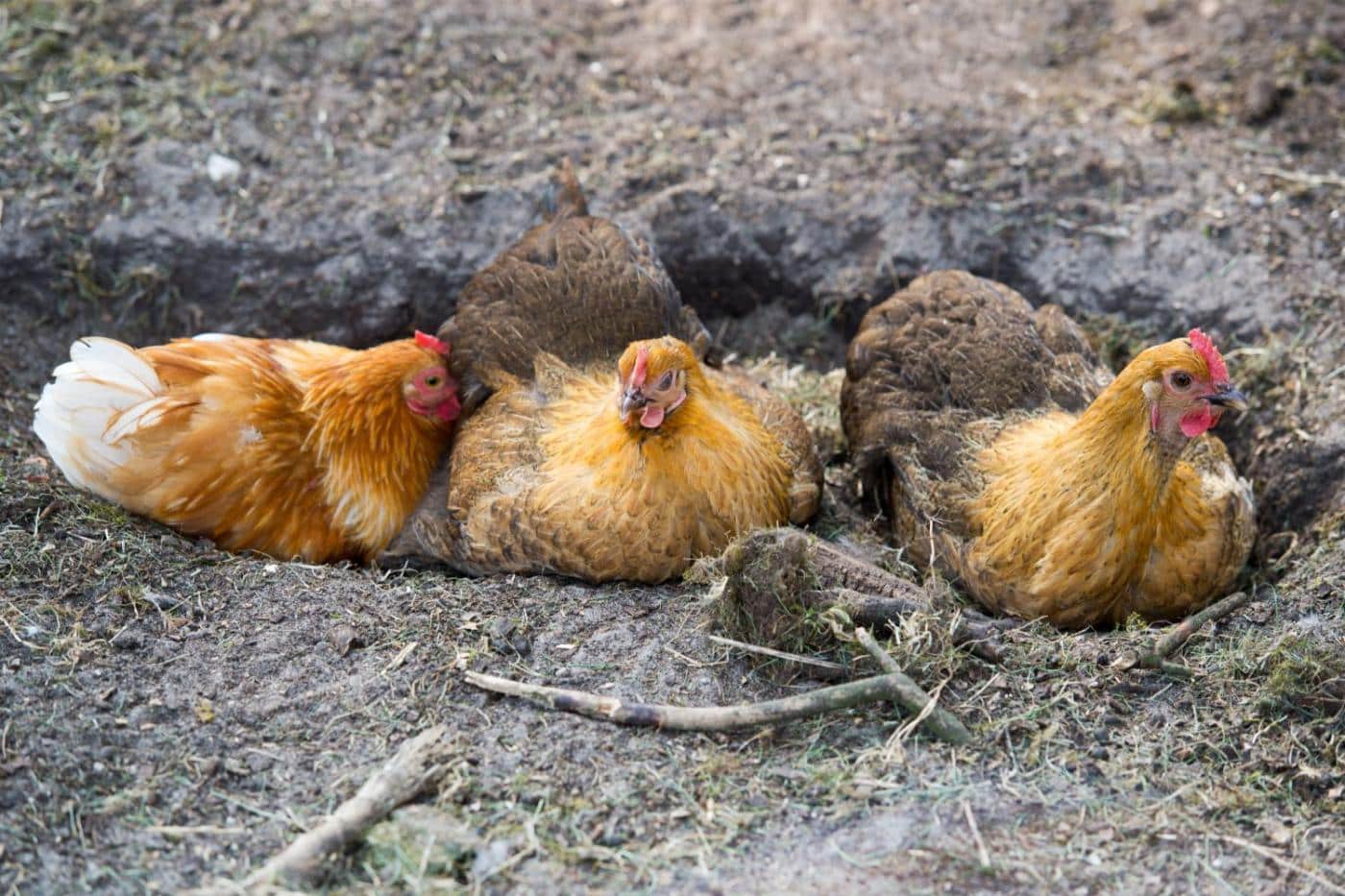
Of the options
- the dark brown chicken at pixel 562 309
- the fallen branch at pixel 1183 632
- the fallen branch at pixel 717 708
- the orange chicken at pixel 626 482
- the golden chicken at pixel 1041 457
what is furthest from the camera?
the dark brown chicken at pixel 562 309

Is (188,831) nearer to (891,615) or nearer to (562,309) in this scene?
(891,615)

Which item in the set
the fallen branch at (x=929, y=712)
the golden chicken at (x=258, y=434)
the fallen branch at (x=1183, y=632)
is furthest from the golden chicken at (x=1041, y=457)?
the golden chicken at (x=258, y=434)

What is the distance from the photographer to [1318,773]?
12.3 feet

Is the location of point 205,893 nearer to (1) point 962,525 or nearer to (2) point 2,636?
(2) point 2,636

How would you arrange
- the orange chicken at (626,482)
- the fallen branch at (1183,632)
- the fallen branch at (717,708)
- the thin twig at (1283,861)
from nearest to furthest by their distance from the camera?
the thin twig at (1283,861) → the fallen branch at (717,708) → the fallen branch at (1183,632) → the orange chicken at (626,482)

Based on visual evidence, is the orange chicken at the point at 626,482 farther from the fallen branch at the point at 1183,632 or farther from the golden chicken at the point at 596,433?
the fallen branch at the point at 1183,632

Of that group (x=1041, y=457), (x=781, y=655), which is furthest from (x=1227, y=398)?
(x=781, y=655)

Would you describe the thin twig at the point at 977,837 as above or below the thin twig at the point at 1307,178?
A: below

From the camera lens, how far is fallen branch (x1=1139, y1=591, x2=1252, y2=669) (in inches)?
164

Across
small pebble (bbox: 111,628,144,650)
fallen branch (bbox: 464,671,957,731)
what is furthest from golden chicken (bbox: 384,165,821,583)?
small pebble (bbox: 111,628,144,650)

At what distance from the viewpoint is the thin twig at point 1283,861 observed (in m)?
3.35

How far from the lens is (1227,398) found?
4141 mm

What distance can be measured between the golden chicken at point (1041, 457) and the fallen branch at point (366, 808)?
2089 millimetres

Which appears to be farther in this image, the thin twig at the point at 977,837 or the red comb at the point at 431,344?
the red comb at the point at 431,344
